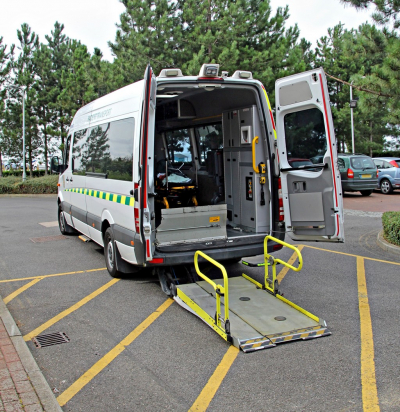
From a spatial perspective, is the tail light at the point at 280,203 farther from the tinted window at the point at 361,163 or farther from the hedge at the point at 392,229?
the tinted window at the point at 361,163

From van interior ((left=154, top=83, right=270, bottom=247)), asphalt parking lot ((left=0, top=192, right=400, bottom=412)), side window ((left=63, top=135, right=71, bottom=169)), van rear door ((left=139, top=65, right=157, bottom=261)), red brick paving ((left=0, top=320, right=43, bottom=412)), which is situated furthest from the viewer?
side window ((left=63, top=135, right=71, bottom=169))

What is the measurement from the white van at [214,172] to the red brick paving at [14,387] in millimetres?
1946

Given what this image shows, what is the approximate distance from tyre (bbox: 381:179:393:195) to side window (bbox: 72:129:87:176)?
46.4 feet

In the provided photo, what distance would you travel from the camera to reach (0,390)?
3828 millimetres

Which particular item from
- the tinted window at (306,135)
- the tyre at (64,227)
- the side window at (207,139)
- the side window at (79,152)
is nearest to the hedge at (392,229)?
the tinted window at (306,135)

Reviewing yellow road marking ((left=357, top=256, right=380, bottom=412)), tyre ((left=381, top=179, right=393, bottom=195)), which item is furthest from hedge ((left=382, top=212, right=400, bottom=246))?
tyre ((left=381, top=179, right=393, bottom=195))

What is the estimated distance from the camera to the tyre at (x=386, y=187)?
63.7 ft

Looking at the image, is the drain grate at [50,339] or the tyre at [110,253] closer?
the drain grate at [50,339]

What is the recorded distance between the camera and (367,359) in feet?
14.2

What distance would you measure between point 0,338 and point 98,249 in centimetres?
453

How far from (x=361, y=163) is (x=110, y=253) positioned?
43.3 ft

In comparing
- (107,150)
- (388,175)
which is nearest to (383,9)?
(107,150)

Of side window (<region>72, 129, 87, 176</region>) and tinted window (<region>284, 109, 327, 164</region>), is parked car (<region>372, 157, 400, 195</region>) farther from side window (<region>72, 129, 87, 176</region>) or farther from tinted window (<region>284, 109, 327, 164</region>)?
tinted window (<region>284, 109, 327, 164</region>)

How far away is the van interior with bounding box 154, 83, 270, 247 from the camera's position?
21.1 feet
